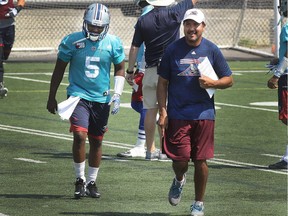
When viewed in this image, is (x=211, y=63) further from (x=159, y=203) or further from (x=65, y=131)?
(x=65, y=131)

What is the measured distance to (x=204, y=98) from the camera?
35.0 ft

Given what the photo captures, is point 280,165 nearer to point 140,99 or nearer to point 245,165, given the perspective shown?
point 245,165

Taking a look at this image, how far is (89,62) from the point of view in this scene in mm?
11688

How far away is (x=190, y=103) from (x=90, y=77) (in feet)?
4.78

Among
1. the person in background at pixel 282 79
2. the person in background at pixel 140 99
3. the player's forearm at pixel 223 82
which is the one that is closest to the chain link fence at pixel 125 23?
the person in background at pixel 140 99

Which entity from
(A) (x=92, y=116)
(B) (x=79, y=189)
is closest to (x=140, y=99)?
(A) (x=92, y=116)

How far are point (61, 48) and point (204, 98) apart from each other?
1.79 meters

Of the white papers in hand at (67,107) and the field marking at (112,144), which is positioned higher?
the white papers in hand at (67,107)

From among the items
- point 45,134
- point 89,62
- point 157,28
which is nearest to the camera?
point 89,62

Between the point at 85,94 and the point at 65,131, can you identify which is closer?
the point at 85,94

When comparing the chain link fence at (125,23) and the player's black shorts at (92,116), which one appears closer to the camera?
the player's black shorts at (92,116)

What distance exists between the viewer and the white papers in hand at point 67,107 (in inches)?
452

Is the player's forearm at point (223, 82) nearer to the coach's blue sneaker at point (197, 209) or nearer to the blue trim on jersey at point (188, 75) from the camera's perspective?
the blue trim on jersey at point (188, 75)

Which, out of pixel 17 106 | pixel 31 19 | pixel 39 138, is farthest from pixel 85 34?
pixel 31 19
